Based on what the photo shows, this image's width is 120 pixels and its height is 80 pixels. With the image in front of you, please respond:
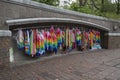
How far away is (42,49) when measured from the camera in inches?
284

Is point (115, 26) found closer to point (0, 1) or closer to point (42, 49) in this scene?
point (42, 49)

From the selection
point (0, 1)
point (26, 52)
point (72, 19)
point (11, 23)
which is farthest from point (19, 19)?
point (72, 19)

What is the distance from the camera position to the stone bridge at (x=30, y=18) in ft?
17.9

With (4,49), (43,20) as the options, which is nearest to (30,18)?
(43,20)

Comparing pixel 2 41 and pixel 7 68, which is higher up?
pixel 2 41

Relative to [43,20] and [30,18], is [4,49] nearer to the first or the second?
[30,18]

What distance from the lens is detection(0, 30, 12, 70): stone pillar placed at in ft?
17.7

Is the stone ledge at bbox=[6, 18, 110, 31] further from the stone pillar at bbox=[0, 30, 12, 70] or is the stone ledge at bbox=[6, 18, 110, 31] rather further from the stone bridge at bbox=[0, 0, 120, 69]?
the stone pillar at bbox=[0, 30, 12, 70]

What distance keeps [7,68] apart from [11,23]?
159 centimetres

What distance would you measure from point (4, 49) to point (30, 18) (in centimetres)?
165

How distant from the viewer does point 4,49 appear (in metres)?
5.47

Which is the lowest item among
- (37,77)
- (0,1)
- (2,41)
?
(37,77)

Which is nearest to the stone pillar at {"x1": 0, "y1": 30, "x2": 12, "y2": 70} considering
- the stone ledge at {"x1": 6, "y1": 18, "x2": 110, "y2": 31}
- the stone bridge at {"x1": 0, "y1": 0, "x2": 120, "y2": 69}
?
the stone bridge at {"x1": 0, "y1": 0, "x2": 120, "y2": 69}

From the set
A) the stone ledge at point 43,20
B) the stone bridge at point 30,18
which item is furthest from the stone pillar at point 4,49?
the stone ledge at point 43,20
